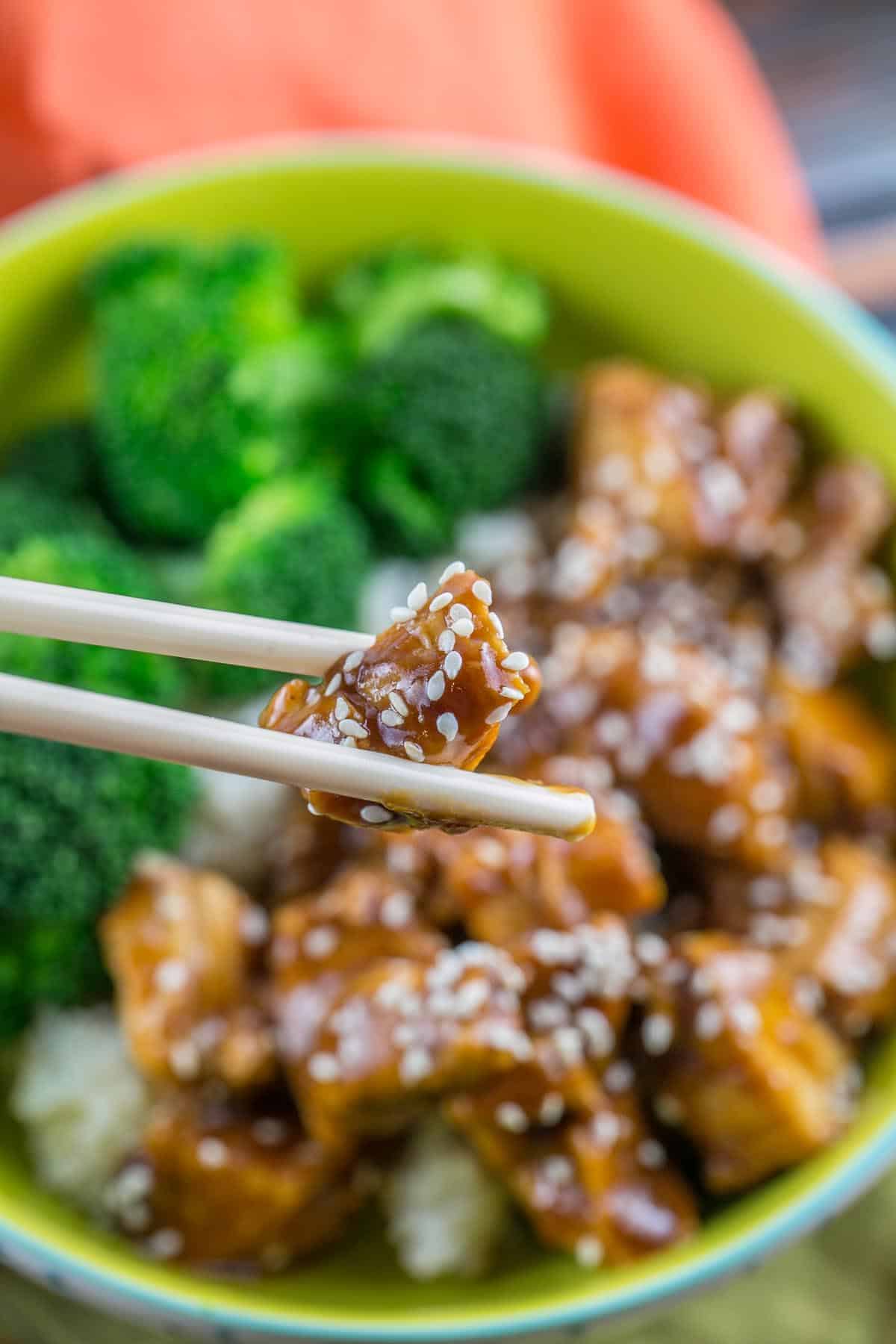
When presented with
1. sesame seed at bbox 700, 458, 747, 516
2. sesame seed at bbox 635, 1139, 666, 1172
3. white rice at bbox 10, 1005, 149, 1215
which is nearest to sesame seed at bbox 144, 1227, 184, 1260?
white rice at bbox 10, 1005, 149, 1215

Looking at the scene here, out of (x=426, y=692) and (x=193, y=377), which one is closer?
(x=426, y=692)

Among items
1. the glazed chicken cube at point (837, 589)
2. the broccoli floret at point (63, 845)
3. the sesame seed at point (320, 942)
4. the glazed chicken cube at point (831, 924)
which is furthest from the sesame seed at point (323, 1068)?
the glazed chicken cube at point (837, 589)

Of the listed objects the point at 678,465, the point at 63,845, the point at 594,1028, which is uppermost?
the point at 678,465

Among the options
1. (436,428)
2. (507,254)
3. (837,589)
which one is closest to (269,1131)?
(436,428)

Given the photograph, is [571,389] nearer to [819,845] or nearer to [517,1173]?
[819,845]

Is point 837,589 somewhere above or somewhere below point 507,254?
below

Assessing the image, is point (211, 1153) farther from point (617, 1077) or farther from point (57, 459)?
point (57, 459)

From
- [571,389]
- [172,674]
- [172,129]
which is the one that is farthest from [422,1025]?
[172,129]
